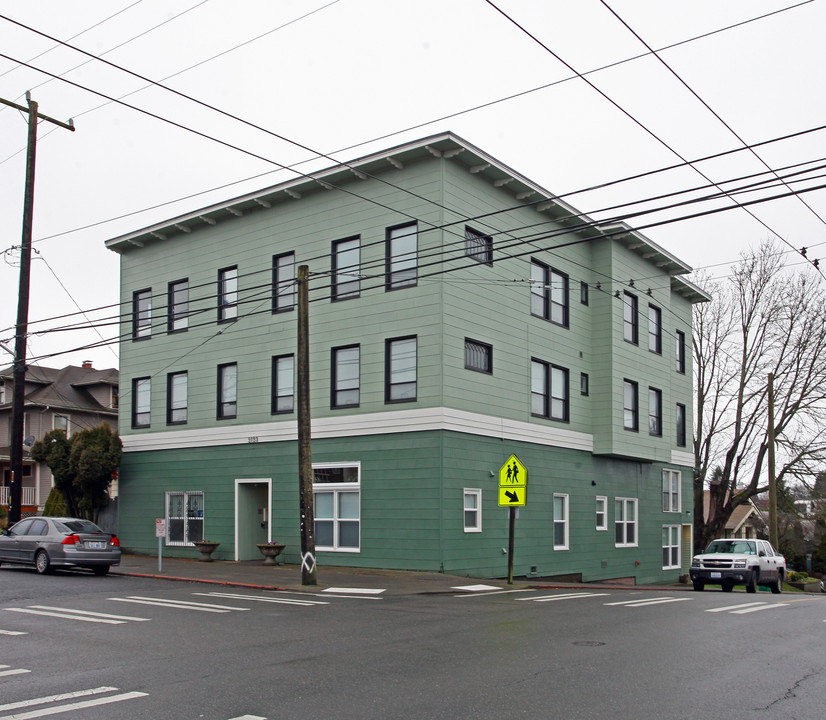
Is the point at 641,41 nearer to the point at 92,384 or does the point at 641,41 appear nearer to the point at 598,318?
the point at 598,318

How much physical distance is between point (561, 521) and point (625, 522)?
185 inches

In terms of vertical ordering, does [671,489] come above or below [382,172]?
below

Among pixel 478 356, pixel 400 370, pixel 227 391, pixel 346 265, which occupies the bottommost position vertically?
pixel 227 391

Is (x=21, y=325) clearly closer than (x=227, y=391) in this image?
Yes

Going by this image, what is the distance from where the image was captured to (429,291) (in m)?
24.0

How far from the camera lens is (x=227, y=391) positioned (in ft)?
95.5

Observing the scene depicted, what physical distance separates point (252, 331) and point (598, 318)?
11.7m

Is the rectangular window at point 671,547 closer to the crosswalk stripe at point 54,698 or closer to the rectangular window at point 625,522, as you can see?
the rectangular window at point 625,522

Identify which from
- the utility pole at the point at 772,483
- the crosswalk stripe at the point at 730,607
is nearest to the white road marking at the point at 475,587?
the crosswalk stripe at the point at 730,607

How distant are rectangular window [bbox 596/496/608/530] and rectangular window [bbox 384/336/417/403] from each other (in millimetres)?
9944

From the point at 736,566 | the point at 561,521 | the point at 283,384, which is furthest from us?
the point at 561,521

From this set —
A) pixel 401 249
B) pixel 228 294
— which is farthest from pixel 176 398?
pixel 401 249

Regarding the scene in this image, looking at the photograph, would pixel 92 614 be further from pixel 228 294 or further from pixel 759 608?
pixel 228 294

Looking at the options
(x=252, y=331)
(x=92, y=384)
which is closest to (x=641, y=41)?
(x=252, y=331)
